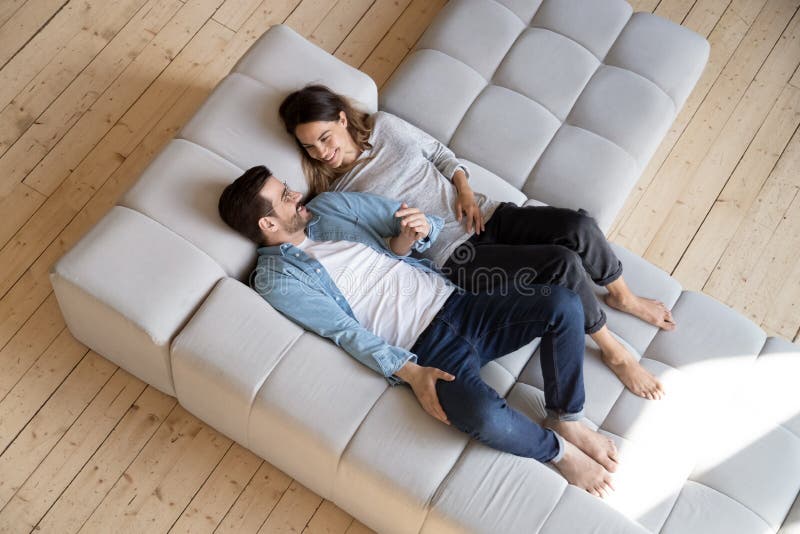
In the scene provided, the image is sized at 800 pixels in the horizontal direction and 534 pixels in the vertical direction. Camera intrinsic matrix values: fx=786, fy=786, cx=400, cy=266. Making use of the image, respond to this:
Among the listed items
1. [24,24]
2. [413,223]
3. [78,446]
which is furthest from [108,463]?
[24,24]

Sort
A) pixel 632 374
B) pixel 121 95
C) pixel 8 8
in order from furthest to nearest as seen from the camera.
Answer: pixel 8 8 → pixel 121 95 → pixel 632 374

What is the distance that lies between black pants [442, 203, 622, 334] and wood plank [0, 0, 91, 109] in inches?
66.2

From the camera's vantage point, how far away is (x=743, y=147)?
114 inches

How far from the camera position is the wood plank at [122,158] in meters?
2.40

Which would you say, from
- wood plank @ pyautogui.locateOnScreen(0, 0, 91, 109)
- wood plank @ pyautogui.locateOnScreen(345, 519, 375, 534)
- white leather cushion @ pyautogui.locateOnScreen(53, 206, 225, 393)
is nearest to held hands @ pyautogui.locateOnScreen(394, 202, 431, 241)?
white leather cushion @ pyautogui.locateOnScreen(53, 206, 225, 393)

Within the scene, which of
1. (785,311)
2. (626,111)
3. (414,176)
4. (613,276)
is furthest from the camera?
(785,311)

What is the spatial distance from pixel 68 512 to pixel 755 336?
6.30ft

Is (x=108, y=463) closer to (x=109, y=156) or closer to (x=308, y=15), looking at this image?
(x=109, y=156)

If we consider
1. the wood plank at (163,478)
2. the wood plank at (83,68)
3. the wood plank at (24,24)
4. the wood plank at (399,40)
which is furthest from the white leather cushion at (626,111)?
the wood plank at (24,24)

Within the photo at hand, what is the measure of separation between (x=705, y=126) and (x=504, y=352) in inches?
57.5

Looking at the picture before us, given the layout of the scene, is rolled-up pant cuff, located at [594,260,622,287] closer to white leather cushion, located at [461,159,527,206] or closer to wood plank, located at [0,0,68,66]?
white leather cushion, located at [461,159,527,206]

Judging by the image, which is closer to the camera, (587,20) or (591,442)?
(591,442)

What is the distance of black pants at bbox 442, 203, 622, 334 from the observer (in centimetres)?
206

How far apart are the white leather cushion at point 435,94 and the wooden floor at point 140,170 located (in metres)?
0.55
